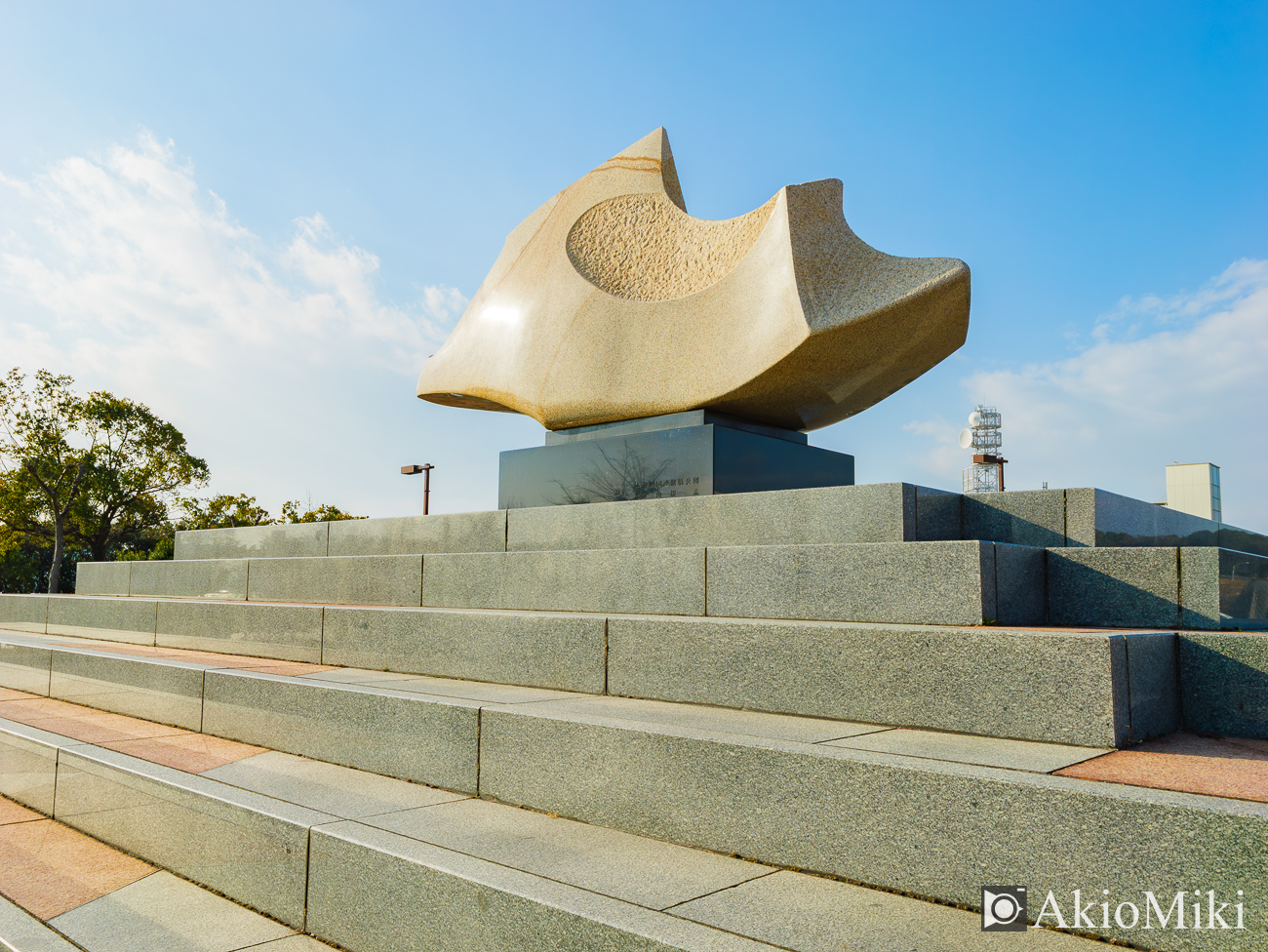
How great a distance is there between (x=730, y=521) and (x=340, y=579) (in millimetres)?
4759

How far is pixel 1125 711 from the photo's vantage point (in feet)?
12.2

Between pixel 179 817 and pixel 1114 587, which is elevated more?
pixel 1114 587

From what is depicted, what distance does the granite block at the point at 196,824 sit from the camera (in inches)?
162

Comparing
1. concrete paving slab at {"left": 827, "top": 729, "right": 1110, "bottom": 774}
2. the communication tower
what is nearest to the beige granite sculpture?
concrete paving slab at {"left": 827, "top": 729, "right": 1110, "bottom": 774}

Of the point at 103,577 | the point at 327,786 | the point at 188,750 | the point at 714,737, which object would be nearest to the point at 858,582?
the point at 714,737

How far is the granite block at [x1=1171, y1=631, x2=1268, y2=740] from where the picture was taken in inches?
156

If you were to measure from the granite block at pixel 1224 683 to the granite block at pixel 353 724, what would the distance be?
3.65 meters

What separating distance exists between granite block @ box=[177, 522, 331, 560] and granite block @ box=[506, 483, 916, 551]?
3.74 metres

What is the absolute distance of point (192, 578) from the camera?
11820 mm

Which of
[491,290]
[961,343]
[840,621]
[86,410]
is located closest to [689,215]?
[491,290]

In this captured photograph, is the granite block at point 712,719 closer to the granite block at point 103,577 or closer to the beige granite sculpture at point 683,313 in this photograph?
the beige granite sculpture at point 683,313

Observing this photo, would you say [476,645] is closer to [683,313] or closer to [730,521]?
[730,521]

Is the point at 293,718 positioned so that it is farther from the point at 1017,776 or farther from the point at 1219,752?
the point at 1219,752

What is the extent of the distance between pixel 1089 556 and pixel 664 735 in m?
3.32
